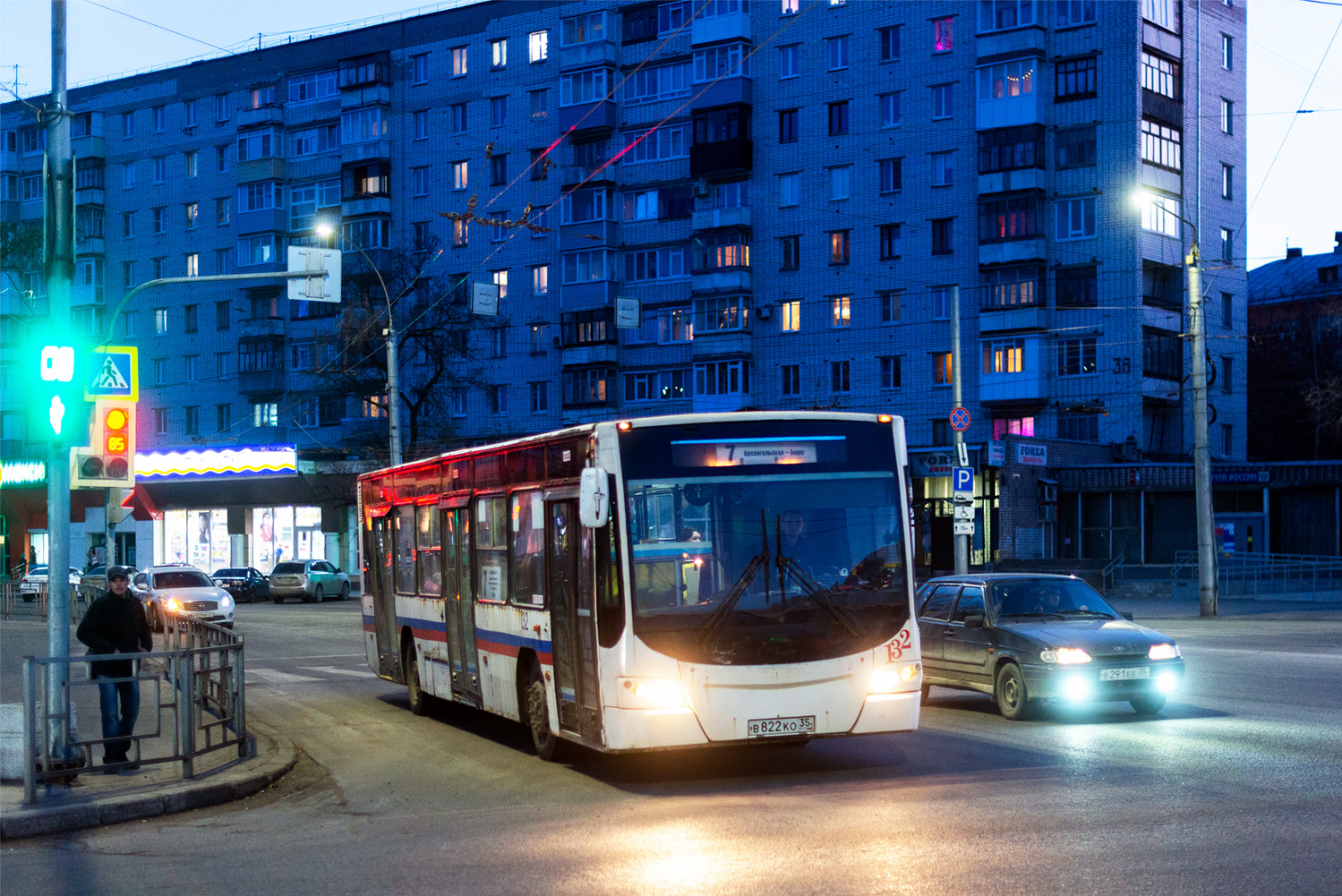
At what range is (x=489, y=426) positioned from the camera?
68062 millimetres

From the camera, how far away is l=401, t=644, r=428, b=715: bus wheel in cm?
1738

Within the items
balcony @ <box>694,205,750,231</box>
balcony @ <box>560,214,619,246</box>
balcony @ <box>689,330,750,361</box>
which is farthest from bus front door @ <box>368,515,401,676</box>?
balcony @ <box>560,214,619,246</box>

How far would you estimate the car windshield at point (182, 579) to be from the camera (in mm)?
36781

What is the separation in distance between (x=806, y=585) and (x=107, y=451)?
247 inches

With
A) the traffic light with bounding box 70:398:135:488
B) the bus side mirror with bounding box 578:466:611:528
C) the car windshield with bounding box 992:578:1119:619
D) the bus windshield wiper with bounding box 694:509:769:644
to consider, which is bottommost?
the car windshield with bounding box 992:578:1119:619

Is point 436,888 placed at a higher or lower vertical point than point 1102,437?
lower

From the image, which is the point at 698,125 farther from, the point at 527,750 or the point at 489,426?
the point at 527,750

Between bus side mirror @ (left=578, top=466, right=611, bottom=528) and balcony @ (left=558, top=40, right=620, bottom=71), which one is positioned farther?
balcony @ (left=558, top=40, right=620, bottom=71)

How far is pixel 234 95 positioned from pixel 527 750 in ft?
225

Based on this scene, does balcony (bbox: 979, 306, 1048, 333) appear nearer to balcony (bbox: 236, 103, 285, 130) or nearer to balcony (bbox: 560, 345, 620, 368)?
balcony (bbox: 560, 345, 620, 368)

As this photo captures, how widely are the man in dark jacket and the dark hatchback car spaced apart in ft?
22.9

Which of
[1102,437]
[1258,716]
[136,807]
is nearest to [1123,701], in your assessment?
[1258,716]

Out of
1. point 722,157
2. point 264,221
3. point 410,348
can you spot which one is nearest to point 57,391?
point 722,157

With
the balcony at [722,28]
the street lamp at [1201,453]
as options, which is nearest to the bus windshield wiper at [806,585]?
the street lamp at [1201,453]
